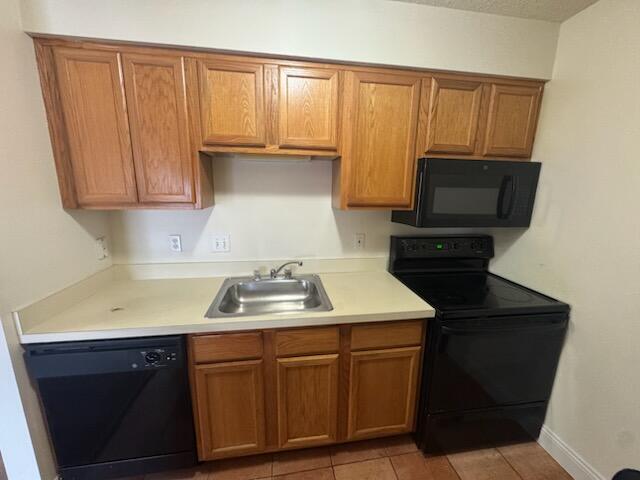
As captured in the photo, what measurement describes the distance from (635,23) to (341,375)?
212 centimetres

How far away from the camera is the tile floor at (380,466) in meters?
1.44

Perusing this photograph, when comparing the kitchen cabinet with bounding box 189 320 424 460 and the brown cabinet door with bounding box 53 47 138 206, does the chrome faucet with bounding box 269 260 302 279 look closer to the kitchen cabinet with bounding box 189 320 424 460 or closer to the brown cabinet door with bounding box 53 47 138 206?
the kitchen cabinet with bounding box 189 320 424 460

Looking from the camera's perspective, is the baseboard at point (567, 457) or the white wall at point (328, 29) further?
the baseboard at point (567, 457)

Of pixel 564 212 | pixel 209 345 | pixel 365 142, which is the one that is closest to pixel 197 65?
pixel 365 142

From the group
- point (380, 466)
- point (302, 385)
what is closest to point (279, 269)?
point (302, 385)

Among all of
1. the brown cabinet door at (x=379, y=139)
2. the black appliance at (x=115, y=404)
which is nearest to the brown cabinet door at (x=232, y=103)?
the brown cabinet door at (x=379, y=139)

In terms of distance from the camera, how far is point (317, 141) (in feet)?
4.72

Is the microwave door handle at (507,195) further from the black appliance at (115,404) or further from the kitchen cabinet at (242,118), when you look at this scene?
→ the black appliance at (115,404)

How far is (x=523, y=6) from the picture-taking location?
1364 millimetres

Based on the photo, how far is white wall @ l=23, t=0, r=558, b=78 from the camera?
118cm

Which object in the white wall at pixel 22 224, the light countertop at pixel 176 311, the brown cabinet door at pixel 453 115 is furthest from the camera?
the brown cabinet door at pixel 453 115

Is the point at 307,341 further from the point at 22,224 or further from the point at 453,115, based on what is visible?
the point at 453,115

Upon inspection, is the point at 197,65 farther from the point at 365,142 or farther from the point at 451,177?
the point at 451,177

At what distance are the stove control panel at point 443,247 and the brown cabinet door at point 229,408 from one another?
1186mm
